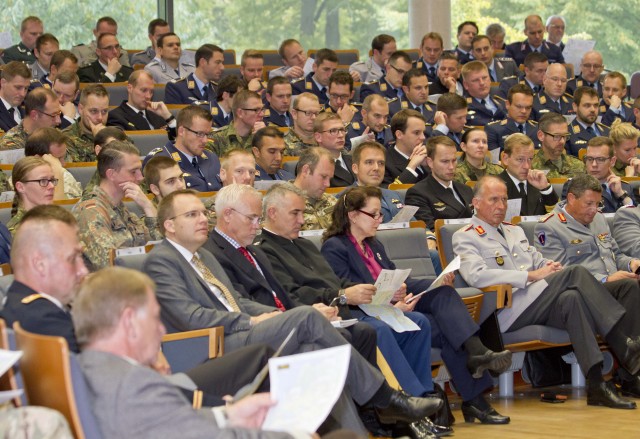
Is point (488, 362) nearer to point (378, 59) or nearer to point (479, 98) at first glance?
point (479, 98)

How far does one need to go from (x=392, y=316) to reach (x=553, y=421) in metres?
0.89

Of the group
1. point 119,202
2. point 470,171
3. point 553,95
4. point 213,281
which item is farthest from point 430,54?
point 213,281

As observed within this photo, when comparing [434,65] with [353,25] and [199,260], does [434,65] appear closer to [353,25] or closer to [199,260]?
[353,25]

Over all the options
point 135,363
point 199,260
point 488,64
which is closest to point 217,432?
point 135,363

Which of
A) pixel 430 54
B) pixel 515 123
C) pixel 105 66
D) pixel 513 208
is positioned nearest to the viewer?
pixel 513 208

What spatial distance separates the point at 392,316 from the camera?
477 cm

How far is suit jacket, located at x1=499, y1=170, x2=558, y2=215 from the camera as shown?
22.6 ft

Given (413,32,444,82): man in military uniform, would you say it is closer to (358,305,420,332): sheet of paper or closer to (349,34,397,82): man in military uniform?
(349,34,397,82): man in military uniform

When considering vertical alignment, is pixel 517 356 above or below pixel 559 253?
below

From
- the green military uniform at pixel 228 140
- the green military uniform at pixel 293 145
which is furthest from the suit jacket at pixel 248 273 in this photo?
the green military uniform at pixel 293 145

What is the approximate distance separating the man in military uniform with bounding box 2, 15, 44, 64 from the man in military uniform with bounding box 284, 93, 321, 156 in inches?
119

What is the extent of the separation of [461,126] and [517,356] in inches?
115

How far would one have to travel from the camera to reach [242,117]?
726 cm

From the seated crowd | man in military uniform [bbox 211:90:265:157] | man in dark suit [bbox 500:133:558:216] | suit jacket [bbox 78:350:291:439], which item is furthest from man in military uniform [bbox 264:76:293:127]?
suit jacket [bbox 78:350:291:439]
